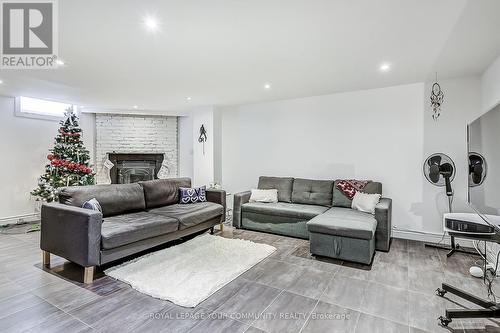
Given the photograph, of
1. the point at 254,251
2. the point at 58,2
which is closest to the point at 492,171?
the point at 254,251

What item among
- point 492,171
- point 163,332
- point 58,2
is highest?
point 58,2

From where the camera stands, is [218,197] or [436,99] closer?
[436,99]

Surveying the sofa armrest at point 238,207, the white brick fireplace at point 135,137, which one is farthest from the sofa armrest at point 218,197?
the white brick fireplace at point 135,137

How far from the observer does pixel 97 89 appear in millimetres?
4363

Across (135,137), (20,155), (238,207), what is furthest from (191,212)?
(20,155)

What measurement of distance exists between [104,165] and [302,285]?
5456 mm

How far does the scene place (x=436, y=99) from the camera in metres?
3.86

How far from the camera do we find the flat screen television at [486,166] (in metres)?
2.04

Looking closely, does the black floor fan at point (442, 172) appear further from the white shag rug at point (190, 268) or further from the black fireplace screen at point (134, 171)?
the black fireplace screen at point (134, 171)

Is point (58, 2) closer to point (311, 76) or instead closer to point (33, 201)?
point (311, 76)

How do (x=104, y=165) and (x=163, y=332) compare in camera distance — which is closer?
(x=163, y=332)

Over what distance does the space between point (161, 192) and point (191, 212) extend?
74cm

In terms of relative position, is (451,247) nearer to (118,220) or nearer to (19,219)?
(118,220)

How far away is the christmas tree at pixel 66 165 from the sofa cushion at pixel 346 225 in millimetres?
4528
